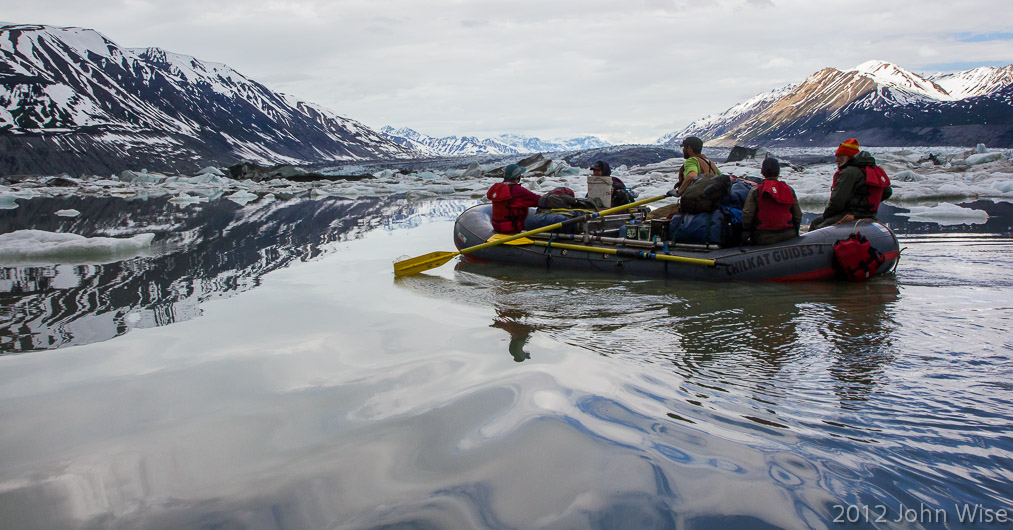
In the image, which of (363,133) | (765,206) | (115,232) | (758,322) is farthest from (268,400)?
(363,133)

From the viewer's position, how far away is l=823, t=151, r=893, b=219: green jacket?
22.5 ft

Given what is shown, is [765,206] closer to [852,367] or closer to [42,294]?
[852,367]

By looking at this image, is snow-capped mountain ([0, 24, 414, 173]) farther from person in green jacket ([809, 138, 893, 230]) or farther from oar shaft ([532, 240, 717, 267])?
person in green jacket ([809, 138, 893, 230])

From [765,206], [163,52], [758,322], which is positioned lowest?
[758,322]

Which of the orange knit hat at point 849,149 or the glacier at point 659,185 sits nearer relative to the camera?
the orange knit hat at point 849,149

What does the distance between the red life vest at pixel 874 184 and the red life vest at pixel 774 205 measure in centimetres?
85

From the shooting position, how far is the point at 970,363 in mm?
3635

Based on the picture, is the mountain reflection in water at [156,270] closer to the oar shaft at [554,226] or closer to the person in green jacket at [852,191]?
the oar shaft at [554,226]

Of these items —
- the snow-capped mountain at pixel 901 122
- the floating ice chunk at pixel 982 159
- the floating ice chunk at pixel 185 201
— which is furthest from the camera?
the snow-capped mountain at pixel 901 122

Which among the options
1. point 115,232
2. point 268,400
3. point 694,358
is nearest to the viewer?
point 268,400

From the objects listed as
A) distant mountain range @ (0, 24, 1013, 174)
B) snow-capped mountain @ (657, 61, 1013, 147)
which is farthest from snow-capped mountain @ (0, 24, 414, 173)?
snow-capped mountain @ (657, 61, 1013, 147)

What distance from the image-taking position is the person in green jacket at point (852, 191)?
22.5 feet

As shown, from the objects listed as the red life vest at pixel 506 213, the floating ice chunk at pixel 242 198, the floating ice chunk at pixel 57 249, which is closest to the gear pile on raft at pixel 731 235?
the red life vest at pixel 506 213

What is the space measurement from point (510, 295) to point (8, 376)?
3.93 meters
